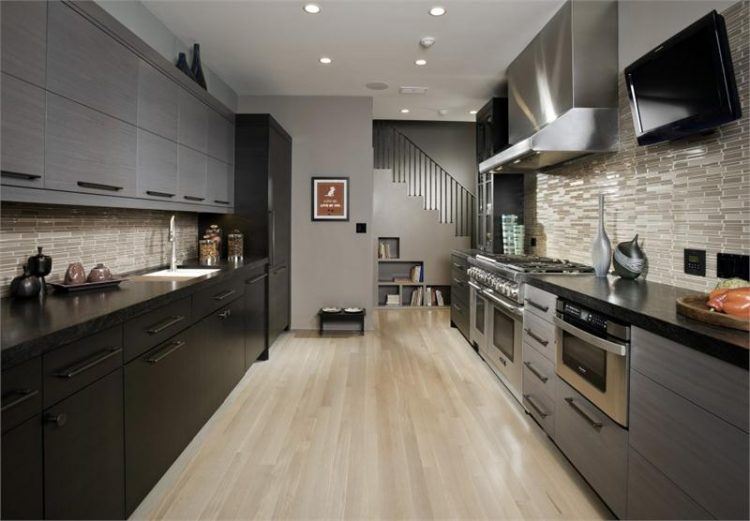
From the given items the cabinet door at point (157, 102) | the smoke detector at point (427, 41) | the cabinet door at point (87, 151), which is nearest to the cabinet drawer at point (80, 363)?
the cabinet door at point (87, 151)

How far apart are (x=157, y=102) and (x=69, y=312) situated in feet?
5.21

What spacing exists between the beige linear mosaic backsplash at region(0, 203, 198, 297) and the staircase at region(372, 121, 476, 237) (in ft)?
13.0

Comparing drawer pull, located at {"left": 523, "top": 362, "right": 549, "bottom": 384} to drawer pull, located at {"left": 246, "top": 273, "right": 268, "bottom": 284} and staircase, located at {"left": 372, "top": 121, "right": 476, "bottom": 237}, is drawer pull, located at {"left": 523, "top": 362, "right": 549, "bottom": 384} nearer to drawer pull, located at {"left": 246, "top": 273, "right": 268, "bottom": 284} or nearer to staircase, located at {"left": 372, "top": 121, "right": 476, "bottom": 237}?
drawer pull, located at {"left": 246, "top": 273, "right": 268, "bottom": 284}

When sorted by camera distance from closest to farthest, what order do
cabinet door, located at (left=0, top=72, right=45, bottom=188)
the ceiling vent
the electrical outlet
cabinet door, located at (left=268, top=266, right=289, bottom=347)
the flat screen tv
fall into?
cabinet door, located at (left=0, top=72, right=45, bottom=188) → the flat screen tv → the electrical outlet → cabinet door, located at (left=268, top=266, right=289, bottom=347) → the ceiling vent

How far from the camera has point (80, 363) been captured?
1387mm

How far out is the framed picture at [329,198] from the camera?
5.09 meters

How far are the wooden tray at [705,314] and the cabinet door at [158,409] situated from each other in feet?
6.64

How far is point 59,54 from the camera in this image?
1.78 m

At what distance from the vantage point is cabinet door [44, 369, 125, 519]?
1.26 metres

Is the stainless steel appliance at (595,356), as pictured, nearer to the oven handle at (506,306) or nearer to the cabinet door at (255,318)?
the oven handle at (506,306)

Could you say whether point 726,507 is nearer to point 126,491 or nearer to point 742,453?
point 742,453

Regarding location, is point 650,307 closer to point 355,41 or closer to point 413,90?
point 355,41

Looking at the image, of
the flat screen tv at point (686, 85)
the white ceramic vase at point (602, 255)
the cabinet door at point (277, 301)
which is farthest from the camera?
the cabinet door at point (277, 301)

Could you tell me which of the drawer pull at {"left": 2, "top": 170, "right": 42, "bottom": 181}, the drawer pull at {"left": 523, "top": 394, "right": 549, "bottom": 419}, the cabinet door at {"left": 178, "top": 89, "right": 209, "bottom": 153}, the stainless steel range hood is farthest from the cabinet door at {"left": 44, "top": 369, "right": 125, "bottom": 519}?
the stainless steel range hood
